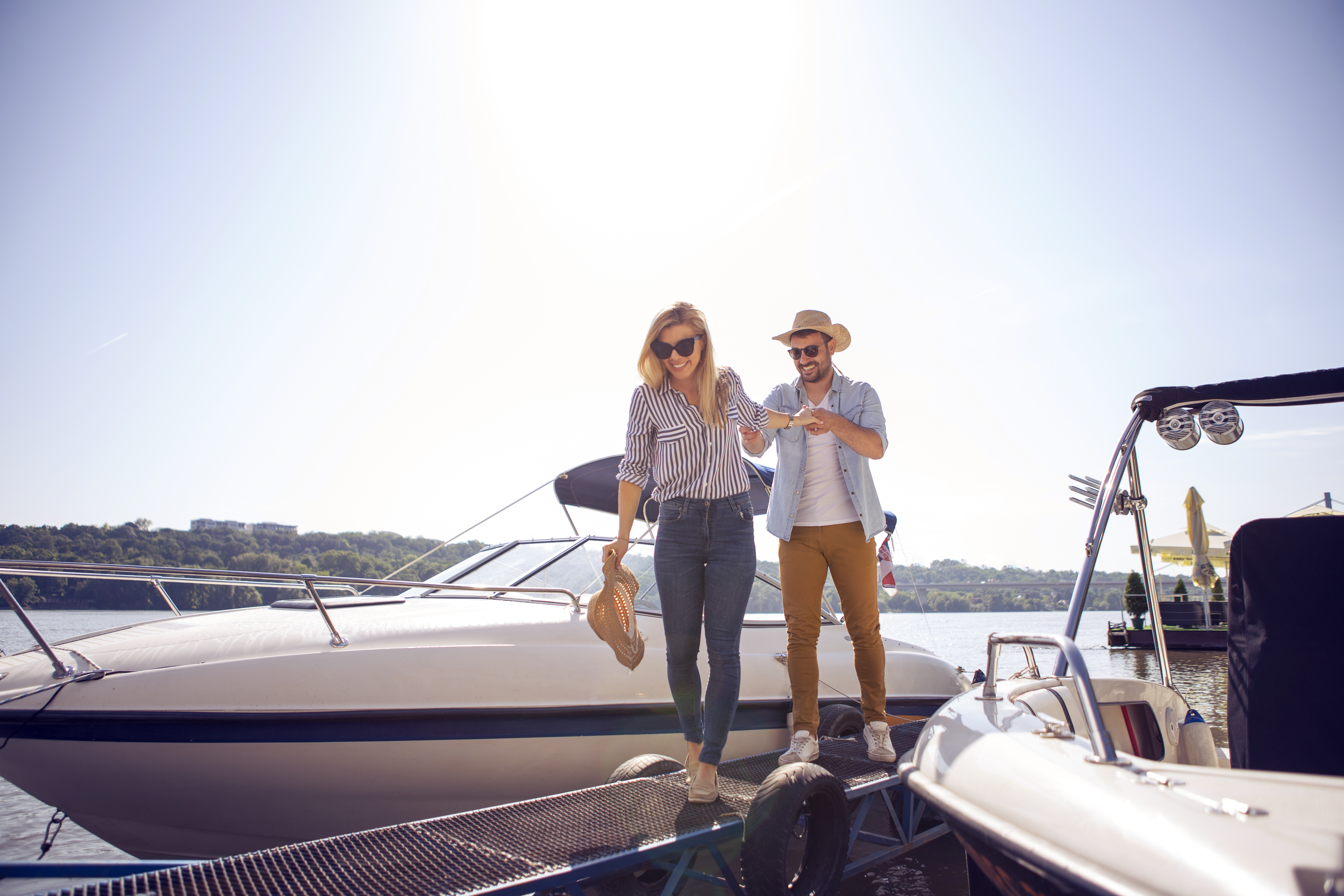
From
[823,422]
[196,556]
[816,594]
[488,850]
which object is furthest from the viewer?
[196,556]

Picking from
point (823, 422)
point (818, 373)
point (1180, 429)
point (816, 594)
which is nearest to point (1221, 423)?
point (1180, 429)

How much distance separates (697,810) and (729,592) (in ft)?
2.80

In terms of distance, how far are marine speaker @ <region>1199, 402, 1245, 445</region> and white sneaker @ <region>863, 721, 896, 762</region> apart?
1.95 meters

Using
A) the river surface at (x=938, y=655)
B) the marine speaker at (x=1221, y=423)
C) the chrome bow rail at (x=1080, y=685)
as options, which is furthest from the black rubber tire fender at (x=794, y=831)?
the marine speaker at (x=1221, y=423)

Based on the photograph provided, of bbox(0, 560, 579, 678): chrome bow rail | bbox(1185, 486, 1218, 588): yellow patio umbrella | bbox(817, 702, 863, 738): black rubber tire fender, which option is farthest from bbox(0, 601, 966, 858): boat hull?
bbox(1185, 486, 1218, 588): yellow patio umbrella

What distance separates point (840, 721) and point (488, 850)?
9.36 ft

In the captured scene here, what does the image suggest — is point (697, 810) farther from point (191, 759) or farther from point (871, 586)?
point (191, 759)

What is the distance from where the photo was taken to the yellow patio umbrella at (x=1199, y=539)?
64.1ft

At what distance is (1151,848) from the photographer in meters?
1.35

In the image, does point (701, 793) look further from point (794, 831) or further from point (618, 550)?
point (618, 550)

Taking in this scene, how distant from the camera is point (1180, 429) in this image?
3021 mm

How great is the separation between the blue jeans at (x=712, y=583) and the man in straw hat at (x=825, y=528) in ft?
1.94

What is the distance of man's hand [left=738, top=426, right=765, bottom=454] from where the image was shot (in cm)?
329

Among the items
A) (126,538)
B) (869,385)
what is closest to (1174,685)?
(869,385)
